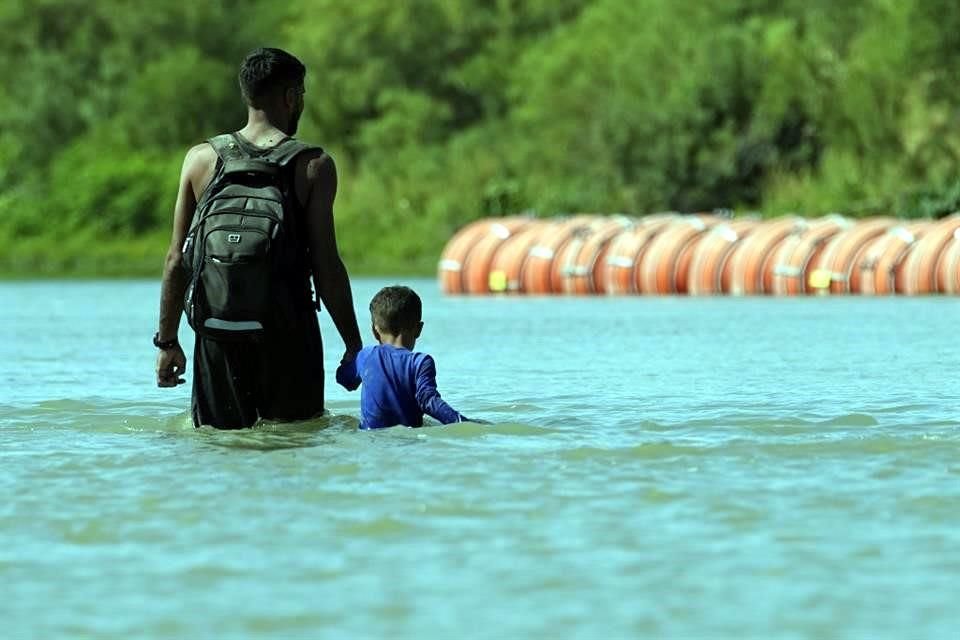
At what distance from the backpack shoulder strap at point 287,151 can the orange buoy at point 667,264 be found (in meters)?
23.5

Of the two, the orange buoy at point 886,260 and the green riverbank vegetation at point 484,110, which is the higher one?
the green riverbank vegetation at point 484,110

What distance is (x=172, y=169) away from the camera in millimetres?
60500

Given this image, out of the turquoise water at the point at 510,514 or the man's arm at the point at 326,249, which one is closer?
the turquoise water at the point at 510,514

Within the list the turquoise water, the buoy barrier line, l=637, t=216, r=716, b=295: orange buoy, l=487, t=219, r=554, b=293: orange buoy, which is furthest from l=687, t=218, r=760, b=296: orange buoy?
the turquoise water

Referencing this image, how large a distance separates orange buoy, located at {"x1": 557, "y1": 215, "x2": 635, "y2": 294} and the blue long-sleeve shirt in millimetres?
23632

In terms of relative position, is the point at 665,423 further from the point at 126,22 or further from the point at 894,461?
the point at 126,22

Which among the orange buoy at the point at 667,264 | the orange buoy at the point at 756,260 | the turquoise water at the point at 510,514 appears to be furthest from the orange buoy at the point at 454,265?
the turquoise water at the point at 510,514

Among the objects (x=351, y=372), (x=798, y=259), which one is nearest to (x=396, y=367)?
(x=351, y=372)

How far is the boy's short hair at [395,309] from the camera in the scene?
970 centimetres

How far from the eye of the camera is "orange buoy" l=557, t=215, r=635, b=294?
33562mm

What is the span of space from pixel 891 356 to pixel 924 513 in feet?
30.0

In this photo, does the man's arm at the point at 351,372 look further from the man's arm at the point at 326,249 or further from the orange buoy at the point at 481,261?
the orange buoy at the point at 481,261

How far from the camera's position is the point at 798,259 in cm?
3084

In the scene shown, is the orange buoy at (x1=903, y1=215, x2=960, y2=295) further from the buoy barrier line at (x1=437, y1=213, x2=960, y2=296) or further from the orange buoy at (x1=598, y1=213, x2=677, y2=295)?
the orange buoy at (x1=598, y1=213, x2=677, y2=295)
